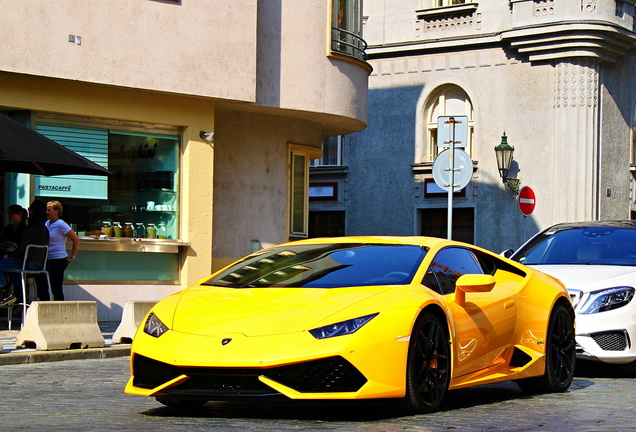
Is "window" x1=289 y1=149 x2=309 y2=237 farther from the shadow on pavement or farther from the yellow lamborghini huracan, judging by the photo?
the yellow lamborghini huracan

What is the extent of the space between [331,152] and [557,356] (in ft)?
83.4

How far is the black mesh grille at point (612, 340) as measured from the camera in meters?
10.7

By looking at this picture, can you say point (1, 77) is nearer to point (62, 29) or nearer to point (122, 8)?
point (62, 29)

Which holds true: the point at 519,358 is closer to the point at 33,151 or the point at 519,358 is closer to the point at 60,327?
the point at 60,327

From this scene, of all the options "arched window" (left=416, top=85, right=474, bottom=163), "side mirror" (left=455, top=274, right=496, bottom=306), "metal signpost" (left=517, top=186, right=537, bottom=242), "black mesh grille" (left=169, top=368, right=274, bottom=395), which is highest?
"arched window" (left=416, top=85, right=474, bottom=163)

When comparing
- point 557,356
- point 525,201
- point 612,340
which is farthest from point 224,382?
point 525,201

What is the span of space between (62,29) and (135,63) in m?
1.31

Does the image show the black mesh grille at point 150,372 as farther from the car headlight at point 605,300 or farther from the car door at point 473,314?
the car headlight at point 605,300

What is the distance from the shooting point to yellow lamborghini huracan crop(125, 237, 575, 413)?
6.90 metres

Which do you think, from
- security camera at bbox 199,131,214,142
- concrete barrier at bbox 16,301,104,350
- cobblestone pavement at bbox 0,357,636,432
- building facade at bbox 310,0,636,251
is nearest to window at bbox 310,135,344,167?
building facade at bbox 310,0,636,251

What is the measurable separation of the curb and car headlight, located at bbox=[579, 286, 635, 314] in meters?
5.26

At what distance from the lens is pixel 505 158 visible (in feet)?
98.3

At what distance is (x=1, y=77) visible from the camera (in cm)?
1642

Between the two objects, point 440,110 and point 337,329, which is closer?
point 337,329
